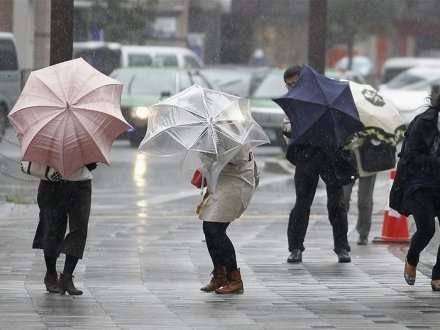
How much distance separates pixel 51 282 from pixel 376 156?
4.27m

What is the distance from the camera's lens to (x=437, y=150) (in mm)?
10867

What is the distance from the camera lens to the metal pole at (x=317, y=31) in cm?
1998

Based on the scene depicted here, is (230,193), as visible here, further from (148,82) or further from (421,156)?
(148,82)

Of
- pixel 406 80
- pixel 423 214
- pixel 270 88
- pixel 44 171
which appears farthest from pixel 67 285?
pixel 406 80

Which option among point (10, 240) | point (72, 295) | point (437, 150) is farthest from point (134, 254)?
point (437, 150)

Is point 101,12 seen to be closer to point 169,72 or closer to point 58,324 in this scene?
point 169,72

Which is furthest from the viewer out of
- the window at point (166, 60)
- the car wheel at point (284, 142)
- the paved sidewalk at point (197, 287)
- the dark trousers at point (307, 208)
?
the window at point (166, 60)

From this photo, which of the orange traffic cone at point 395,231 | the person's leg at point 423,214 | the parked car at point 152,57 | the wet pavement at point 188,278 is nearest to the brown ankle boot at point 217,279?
the wet pavement at point 188,278

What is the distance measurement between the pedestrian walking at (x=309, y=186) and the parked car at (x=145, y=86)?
15.7 meters

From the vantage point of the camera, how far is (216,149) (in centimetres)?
1060

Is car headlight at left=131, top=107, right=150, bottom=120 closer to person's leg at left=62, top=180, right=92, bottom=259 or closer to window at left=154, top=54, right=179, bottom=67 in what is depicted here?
window at left=154, top=54, right=179, bottom=67

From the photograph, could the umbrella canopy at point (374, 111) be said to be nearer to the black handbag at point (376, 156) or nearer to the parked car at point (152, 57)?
the black handbag at point (376, 156)

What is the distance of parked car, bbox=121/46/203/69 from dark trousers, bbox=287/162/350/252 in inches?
854

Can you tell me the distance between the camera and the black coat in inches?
427
